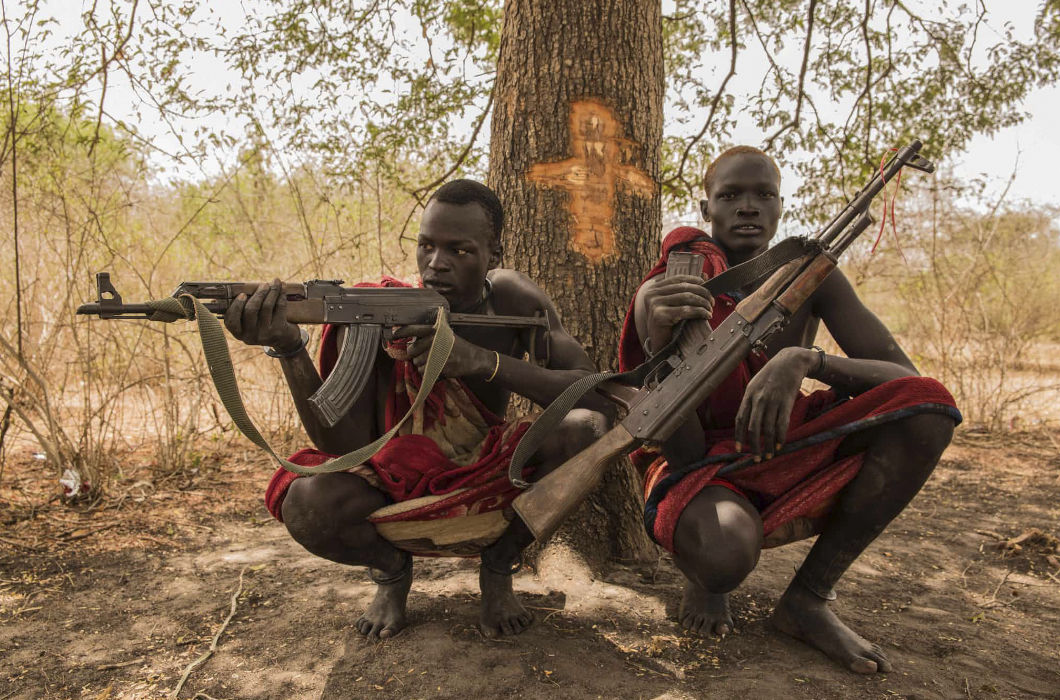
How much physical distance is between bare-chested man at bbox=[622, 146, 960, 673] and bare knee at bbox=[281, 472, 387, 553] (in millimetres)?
997

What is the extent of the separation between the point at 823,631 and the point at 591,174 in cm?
203

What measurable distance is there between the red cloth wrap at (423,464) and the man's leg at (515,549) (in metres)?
0.13

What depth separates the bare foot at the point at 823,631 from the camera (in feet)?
7.34

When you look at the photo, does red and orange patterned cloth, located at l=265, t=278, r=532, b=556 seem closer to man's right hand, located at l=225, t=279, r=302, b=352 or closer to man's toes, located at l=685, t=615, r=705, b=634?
man's right hand, located at l=225, t=279, r=302, b=352

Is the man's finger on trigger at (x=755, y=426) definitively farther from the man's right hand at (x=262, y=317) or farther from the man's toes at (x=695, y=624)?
the man's right hand at (x=262, y=317)

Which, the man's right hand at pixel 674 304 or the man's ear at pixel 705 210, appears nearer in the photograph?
the man's right hand at pixel 674 304

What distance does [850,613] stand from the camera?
276 centimetres

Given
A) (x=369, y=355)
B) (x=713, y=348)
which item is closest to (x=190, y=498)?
(x=369, y=355)

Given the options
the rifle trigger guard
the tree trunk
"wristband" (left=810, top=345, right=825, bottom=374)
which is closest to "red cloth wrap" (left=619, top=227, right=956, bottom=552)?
"wristband" (left=810, top=345, right=825, bottom=374)

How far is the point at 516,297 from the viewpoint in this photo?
2.68 meters

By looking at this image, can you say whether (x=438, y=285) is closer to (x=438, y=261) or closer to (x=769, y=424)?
(x=438, y=261)

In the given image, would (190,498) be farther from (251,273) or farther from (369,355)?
(369,355)

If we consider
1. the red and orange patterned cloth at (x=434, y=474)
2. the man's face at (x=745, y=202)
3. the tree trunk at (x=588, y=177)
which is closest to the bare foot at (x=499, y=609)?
the red and orange patterned cloth at (x=434, y=474)

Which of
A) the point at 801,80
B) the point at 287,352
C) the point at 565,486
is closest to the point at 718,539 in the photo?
the point at 565,486
